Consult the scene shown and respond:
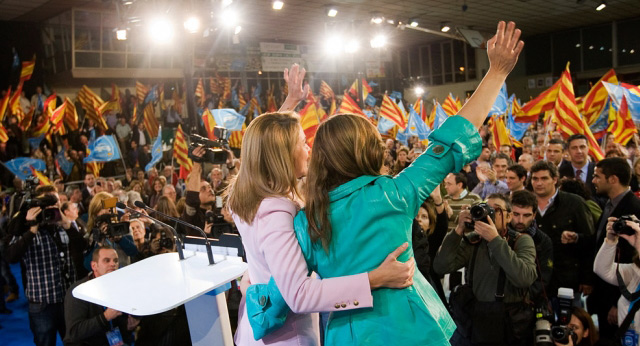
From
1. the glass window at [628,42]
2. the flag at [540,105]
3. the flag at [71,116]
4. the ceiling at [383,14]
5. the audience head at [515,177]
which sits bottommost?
the audience head at [515,177]

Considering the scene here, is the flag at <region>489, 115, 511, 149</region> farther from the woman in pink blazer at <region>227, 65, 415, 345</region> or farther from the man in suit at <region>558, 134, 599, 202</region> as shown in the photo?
the woman in pink blazer at <region>227, 65, 415, 345</region>

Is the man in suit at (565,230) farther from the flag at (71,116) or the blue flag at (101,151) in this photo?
the flag at (71,116)

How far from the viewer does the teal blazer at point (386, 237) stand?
149 centimetres

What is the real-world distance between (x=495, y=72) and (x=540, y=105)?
8705mm

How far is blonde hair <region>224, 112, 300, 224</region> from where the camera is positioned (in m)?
1.73

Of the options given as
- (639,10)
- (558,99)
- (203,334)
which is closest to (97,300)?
(203,334)

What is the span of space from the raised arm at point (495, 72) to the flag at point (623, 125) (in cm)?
783

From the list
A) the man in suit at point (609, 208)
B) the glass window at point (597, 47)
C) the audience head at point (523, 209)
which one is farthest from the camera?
the glass window at point (597, 47)

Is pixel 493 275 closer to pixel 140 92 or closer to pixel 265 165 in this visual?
pixel 265 165

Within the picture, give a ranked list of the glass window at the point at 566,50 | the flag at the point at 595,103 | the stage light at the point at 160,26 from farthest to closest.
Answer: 1. the glass window at the point at 566,50
2. the stage light at the point at 160,26
3. the flag at the point at 595,103

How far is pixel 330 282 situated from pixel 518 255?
2.18m

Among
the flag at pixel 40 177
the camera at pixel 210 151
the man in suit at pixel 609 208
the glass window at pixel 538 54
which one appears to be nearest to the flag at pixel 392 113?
the flag at pixel 40 177

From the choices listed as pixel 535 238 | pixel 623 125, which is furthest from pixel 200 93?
pixel 535 238

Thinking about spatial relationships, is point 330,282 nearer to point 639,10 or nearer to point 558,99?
point 558,99
